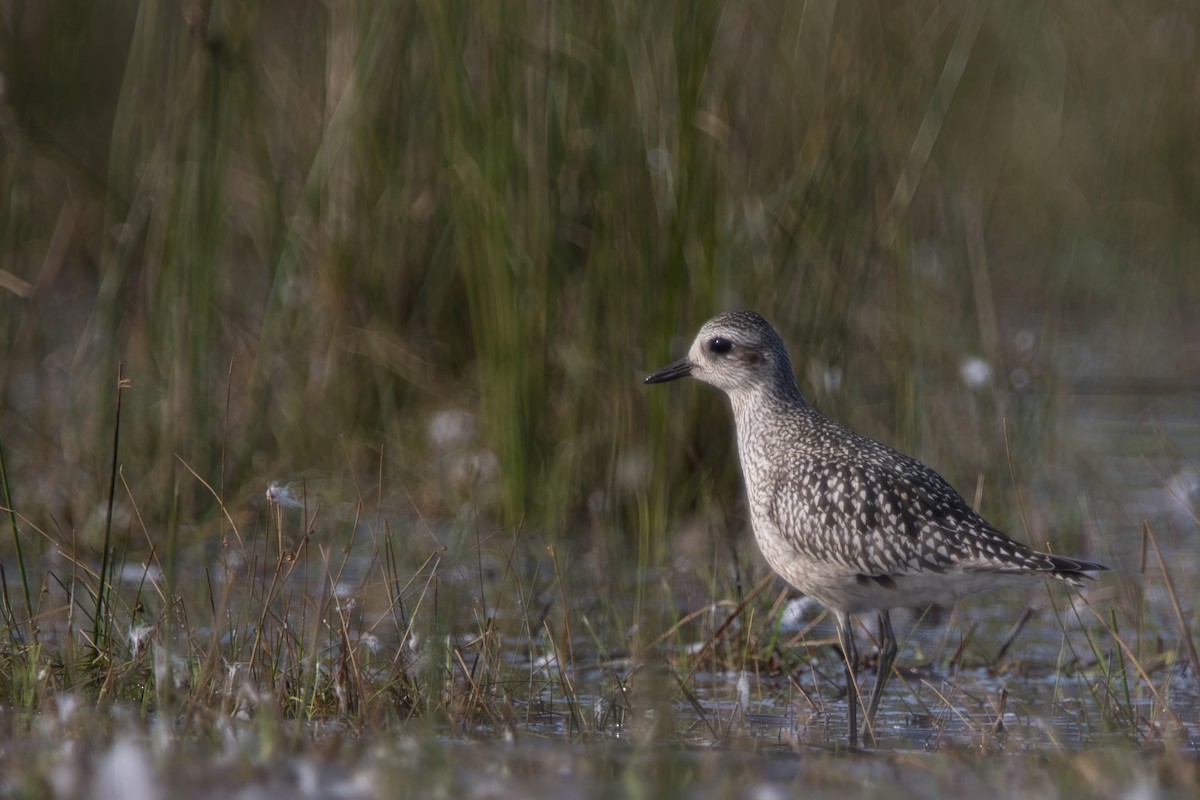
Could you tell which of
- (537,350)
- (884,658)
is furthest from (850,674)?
(537,350)

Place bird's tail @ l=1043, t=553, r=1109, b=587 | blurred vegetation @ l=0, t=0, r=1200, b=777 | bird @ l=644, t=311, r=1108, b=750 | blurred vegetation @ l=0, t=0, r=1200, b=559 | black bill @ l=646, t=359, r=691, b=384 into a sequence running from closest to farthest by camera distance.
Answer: bird's tail @ l=1043, t=553, r=1109, b=587 → bird @ l=644, t=311, r=1108, b=750 → blurred vegetation @ l=0, t=0, r=1200, b=777 → black bill @ l=646, t=359, r=691, b=384 → blurred vegetation @ l=0, t=0, r=1200, b=559

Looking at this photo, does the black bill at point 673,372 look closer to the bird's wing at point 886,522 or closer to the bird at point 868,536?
the bird at point 868,536

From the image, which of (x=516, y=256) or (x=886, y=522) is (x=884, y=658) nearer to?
(x=886, y=522)

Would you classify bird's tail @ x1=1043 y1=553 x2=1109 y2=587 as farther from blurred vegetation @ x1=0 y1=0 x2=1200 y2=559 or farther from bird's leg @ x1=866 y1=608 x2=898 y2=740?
blurred vegetation @ x1=0 y1=0 x2=1200 y2=559

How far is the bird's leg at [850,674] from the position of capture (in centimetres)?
528

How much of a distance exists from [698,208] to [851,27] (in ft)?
4.09

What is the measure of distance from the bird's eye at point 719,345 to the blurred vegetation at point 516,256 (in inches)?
24.5

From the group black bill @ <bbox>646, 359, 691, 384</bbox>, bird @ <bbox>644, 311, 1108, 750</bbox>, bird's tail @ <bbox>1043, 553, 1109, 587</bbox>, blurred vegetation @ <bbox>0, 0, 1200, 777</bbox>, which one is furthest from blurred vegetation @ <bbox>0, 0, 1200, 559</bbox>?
bird's tail @ <bbox>1043, 553, 1109, 587</bbox>

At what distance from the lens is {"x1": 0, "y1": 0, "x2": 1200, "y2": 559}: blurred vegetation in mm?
7246

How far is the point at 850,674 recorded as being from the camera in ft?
17.7

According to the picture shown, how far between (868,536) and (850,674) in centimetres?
46

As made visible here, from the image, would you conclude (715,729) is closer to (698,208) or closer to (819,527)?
(819,527)

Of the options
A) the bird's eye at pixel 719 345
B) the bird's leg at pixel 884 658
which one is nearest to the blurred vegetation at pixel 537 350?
the bird's leg at pixel 884 658

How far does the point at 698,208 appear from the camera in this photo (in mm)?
7102
